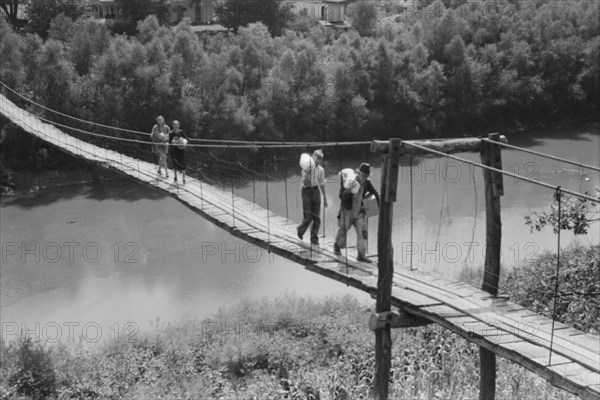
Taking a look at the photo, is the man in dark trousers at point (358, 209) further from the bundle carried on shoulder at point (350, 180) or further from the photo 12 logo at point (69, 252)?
the photo 12 logo at point (69, 252)

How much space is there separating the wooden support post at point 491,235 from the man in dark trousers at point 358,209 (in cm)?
67

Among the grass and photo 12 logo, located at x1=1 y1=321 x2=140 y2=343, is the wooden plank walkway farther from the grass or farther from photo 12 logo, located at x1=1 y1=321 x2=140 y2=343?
photo 12 logo, located at x1=1 y1=321 x2=140 y2=343

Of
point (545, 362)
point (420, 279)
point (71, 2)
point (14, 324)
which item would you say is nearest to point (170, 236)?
point (14, 324)

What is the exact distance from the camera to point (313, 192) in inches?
213

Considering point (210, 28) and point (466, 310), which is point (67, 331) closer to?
point (466, 310)

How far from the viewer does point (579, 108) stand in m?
18.8

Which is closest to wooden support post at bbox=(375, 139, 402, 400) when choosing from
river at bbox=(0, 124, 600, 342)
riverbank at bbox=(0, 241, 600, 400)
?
riverbank at bbox=(0, 241, 600, 400)

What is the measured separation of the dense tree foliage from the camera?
13930mm

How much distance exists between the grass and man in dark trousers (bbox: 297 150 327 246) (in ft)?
5.68

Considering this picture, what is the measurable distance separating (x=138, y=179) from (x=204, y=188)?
62 centimetres

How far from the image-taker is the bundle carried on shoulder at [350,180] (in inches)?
198

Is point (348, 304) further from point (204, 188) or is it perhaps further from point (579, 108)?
point (579, 108)

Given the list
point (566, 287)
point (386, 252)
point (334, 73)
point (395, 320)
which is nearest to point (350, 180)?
point (386, 252)

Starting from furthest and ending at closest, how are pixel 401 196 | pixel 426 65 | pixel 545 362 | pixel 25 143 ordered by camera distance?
pixel 426 65 < pixel 25 143 < pixel 401 196 < pixel 545 362
